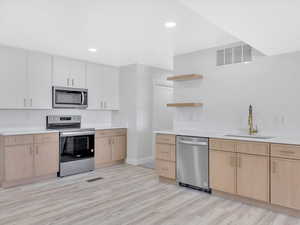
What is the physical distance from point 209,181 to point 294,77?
188cm

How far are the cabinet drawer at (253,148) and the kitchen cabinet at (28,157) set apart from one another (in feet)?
10.3

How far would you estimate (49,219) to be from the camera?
8.35 ft

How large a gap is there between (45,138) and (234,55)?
352 centimetres

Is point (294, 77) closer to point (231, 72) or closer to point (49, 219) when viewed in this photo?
point (231, 72)

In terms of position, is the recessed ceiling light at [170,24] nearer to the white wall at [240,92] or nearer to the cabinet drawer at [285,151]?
the white wall at [240,92]

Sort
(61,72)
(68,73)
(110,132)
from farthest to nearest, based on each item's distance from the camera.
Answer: (110,132) → (68,73) → (61,72)

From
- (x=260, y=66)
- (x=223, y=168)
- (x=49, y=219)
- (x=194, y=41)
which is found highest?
(x=194, y=41)

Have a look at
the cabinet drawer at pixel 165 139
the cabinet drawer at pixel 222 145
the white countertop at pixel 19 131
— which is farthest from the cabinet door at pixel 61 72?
the cabinet drawer at pixel 222 145

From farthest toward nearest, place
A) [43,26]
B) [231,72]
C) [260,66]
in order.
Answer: [231,72], [260,66], [43,26]

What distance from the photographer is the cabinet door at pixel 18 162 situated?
3.56 metres

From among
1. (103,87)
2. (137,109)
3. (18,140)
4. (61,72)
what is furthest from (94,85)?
(18,140)

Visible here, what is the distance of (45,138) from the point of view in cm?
399

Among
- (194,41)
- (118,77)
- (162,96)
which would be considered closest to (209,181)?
(194,41)

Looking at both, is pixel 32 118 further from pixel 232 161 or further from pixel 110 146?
pixel 232 161
